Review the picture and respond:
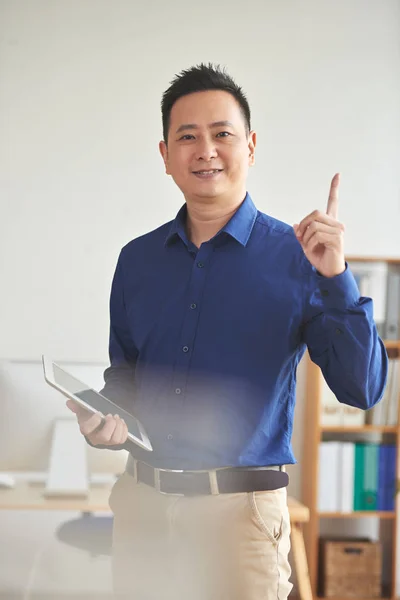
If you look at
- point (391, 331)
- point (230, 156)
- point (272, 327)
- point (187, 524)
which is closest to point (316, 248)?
point (272, 327)

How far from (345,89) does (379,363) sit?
8.19ft

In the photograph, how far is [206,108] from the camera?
1.55 metres

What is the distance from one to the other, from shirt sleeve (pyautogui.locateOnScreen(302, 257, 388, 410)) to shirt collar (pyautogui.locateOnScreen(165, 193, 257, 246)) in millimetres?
218

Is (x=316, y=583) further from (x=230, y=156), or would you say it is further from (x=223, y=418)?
(x=230, y=156)

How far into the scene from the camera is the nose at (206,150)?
4.98 feet

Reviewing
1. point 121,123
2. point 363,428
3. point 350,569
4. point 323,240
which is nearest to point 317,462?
point 363,428

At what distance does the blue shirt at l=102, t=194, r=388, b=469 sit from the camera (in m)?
1.38

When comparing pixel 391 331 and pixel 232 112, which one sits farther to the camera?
pixel 391 331

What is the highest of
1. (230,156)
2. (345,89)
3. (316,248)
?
(345,89)

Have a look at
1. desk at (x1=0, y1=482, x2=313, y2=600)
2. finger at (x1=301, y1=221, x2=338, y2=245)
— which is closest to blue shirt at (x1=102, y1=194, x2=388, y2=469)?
finger at (x1=301, y1=221, x2=338, y2=245)

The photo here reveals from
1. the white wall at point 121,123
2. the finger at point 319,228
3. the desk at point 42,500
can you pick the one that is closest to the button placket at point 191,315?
the finger at point 319,228

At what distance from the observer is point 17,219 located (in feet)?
11.1

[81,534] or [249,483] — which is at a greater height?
[249,483]

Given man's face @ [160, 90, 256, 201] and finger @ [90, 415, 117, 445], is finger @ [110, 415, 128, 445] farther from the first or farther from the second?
man's face @ [160, 90, 256, 201]
